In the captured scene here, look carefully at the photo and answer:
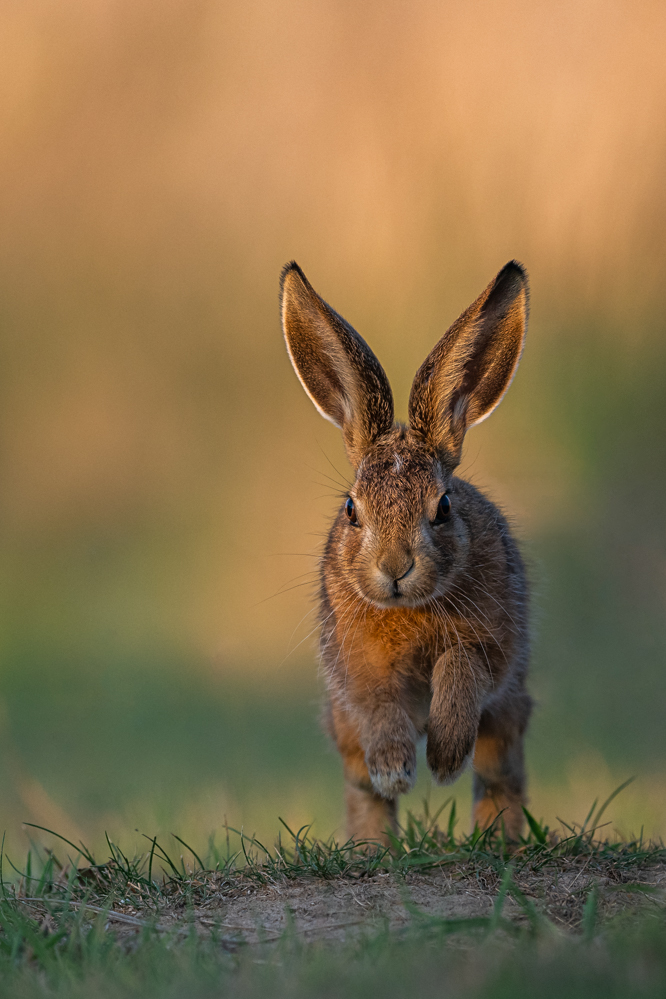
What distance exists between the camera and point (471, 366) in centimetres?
548

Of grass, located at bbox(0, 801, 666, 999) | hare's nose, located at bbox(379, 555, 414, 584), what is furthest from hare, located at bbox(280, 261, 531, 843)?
grass, located at bbox(0, 801, 666, 999)

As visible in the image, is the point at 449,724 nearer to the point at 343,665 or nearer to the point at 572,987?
the point at 343,665

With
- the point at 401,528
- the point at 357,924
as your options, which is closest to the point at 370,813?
the point at 401,528

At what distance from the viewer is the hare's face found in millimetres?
4645

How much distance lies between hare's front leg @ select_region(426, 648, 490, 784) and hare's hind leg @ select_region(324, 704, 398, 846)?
0.79 meters

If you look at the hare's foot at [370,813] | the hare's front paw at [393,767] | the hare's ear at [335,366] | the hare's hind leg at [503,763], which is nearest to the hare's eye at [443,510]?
the hare's ear at [335,366]

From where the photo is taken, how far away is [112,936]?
12.1 feet

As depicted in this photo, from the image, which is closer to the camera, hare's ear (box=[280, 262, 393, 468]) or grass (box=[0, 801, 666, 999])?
grass (box=[0, 801, 666, 999])

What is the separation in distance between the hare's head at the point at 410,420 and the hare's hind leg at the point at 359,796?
2.91ft

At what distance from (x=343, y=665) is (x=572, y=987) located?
2508 millimetres

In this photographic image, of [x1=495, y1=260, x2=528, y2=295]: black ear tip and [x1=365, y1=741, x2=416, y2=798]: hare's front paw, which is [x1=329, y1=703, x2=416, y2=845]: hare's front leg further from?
[x1=495, y1=260, x2=528, y2=295]: black ear tip

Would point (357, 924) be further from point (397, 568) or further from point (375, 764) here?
point (397, 568)

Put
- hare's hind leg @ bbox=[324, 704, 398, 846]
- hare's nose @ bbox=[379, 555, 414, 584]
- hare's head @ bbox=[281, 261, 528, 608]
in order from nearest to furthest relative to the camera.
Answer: hare's nose @ bbox=[379, 555, 414, 584] < hare's head @ bbox=[281, 261, 528, 608] < hare's hind leg @ bbox=[324, 704, 398, 846]

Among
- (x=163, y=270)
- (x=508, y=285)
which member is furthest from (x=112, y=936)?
(x=163, y=270)
